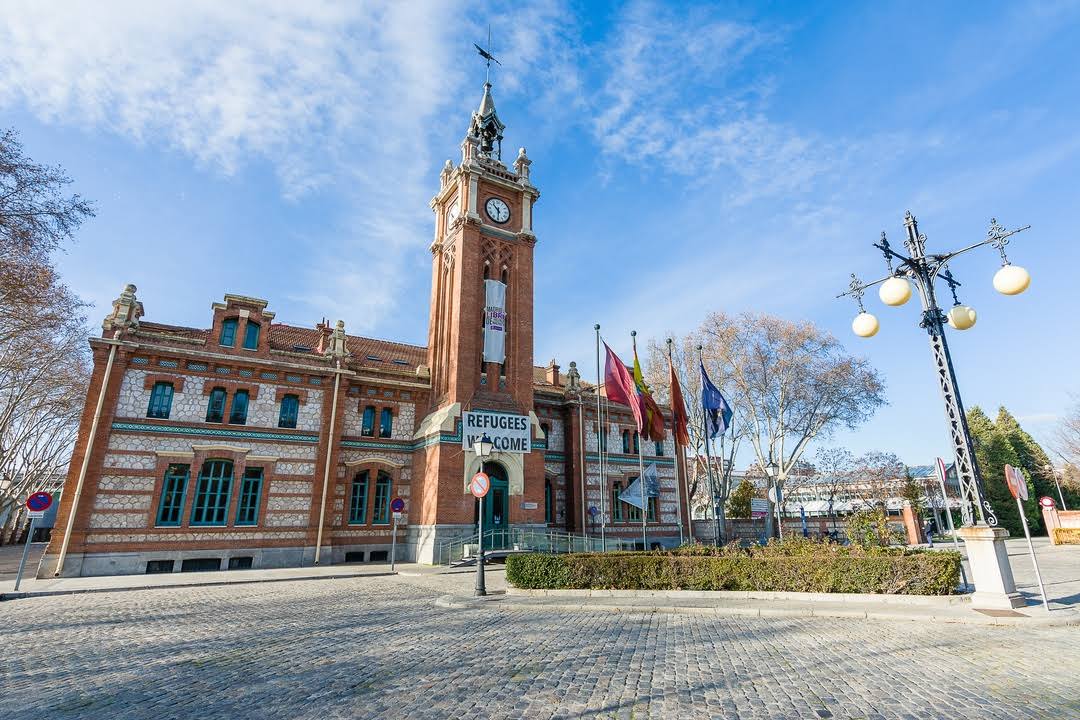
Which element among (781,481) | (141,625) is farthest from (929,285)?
(781,481)

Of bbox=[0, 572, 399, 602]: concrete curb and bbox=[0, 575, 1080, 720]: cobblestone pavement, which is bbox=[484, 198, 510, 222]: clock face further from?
bbox=[0, 575, 1080, 720]: cobblestone pavement

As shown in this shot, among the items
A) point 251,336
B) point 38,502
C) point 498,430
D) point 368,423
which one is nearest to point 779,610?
point 498,430

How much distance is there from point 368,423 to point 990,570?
2392 centimetres

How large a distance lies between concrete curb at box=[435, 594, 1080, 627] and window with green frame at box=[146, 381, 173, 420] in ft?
53.8

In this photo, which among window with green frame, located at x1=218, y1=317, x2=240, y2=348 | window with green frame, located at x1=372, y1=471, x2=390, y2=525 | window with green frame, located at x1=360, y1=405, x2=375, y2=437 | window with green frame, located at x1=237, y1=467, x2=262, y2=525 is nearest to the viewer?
window with green frame, located at x1=237, y1=467, x2=262, y2=525

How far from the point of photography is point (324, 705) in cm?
562

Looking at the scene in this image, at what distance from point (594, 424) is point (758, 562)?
19.2 m

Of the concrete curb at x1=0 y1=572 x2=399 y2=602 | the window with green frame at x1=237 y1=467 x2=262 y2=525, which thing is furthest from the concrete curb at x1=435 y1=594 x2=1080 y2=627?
the window with green frame at x1=237 y1=467 x2=262 y2=525

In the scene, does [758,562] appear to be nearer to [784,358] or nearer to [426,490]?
[426,490]

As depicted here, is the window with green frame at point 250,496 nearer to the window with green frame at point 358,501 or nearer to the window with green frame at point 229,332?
the window with green frame at point 358,501

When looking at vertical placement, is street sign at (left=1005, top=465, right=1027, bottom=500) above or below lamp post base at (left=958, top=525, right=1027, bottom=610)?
above

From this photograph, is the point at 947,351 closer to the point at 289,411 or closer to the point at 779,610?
the point at 779,610

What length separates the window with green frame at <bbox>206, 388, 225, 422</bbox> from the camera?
22.8m

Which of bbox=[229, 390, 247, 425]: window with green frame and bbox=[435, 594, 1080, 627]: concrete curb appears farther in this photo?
bbox=[229, 390, 247, 425]: window with green frame
